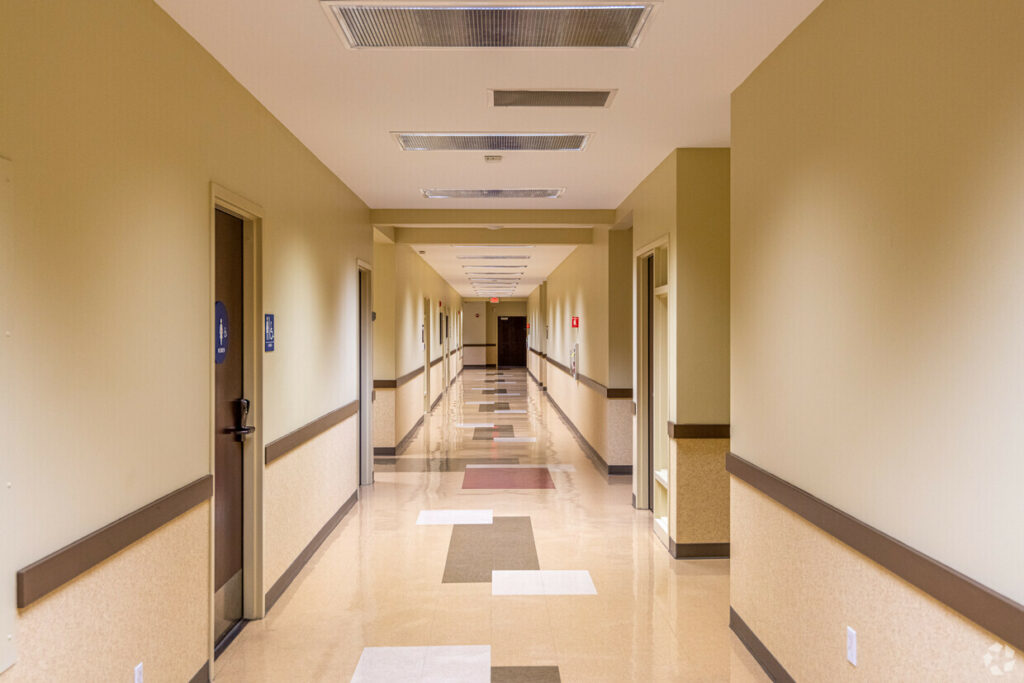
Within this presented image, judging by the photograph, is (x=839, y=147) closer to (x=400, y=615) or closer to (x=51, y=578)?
(x=51, y=578)

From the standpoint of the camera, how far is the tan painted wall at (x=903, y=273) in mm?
1798

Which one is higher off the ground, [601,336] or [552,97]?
[552,97]

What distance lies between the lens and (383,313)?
9289 millimetres

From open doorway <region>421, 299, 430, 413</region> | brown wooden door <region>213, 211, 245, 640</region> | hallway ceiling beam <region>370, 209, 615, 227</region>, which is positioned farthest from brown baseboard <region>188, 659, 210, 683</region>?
open doorway <region>421, 299, 430, 413</region>

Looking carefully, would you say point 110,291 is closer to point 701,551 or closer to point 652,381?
point 701,551

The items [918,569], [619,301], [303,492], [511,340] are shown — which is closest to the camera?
[918,569]

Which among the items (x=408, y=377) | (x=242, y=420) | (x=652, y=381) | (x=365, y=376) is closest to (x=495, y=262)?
(x=408, y=377)

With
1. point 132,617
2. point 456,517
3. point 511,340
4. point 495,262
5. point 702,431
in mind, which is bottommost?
point 456,517

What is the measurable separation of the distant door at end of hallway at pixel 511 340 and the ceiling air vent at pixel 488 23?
→ 2738 cm

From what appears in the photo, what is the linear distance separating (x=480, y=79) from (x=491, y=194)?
316 cm

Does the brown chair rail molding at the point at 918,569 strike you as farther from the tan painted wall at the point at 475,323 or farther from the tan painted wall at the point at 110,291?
the tan painted wall at the point at 475,323

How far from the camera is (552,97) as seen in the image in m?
3.89

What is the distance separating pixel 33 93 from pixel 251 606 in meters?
3.06

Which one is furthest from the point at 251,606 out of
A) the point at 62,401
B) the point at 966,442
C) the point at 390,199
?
the point at 390,199
